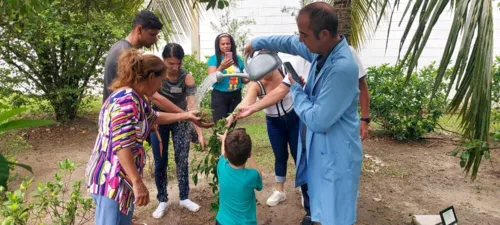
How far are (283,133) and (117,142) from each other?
1.74 meters

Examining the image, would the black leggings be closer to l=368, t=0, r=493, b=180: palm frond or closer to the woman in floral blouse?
the woman in floral blouse

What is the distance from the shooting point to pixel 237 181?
7.74 ft

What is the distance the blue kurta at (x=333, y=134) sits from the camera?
1942 millimetres

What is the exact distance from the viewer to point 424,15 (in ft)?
6.43

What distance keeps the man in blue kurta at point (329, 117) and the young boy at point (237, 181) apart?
36 cm

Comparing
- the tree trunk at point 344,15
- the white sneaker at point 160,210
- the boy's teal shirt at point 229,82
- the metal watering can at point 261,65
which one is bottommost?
the white sneaker at point 160,210

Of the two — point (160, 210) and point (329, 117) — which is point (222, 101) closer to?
point (160, 210)

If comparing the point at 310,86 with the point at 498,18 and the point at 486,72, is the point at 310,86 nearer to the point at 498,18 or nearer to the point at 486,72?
the point at 486,72

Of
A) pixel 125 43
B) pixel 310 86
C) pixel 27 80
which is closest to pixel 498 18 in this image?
pixel 310 86

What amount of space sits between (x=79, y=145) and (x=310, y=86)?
14.7 ft

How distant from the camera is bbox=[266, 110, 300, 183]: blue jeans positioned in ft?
10.7

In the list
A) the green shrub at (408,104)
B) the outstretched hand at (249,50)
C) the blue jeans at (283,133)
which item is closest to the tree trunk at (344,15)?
the blue jeans at (283,133)

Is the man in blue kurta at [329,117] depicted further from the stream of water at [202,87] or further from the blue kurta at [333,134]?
the stream of water at [202,87]

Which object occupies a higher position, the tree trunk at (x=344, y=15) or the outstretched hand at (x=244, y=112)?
the tree trunk at (x=344, y=15)
